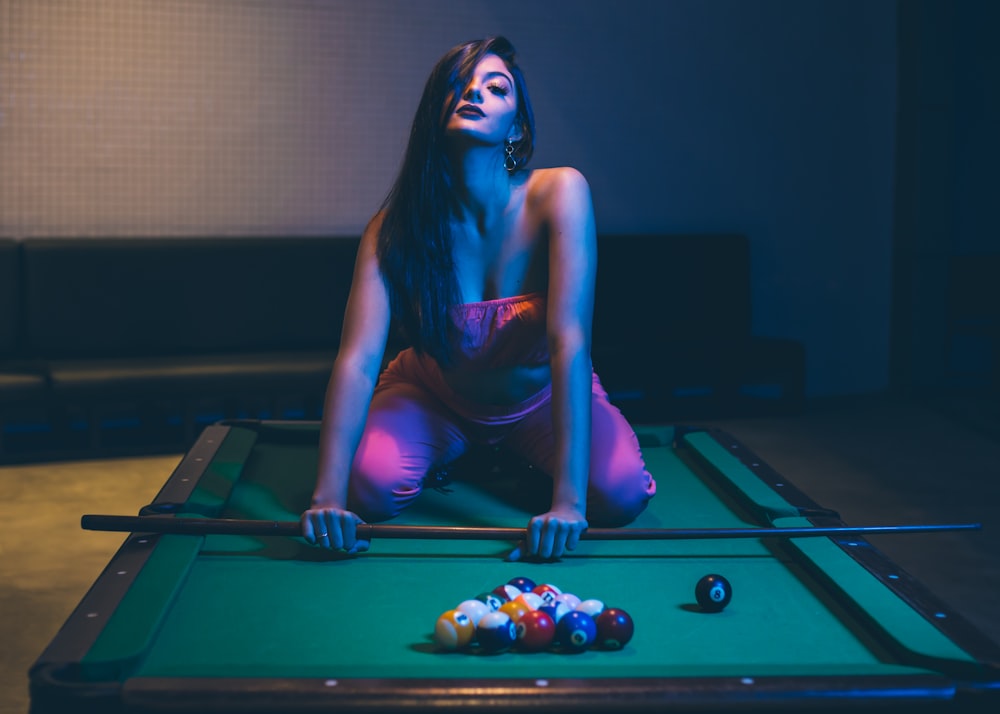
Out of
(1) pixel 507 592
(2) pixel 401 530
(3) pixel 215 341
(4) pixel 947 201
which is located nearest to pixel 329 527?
(2) pixel 401 530

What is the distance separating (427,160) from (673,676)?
4.44 ft

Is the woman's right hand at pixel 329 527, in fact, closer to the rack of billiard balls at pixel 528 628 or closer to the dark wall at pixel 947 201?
the rack of billiard balls at pixel 528 628

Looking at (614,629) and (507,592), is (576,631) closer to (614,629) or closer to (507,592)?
(614,629)

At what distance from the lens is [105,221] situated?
4863 millimetres

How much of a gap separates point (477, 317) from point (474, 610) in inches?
39.9

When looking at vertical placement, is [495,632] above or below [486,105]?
below

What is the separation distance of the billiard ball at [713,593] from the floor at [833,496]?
821 mm

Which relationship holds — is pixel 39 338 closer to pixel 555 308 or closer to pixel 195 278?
pixel 195 278

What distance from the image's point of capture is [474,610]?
1.73 meters

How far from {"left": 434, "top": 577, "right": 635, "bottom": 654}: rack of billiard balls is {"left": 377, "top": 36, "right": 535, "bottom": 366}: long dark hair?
3.10 feet

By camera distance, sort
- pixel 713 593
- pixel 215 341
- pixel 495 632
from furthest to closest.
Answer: pixel 215 341, pixel 713 593, pixel 495 632

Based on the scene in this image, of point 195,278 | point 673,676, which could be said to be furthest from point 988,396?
point 673,676

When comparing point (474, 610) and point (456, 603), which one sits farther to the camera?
point (456, 603)

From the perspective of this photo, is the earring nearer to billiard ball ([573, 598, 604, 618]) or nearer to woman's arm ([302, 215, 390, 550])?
woman's arm ([302, 215, 390, 550])
